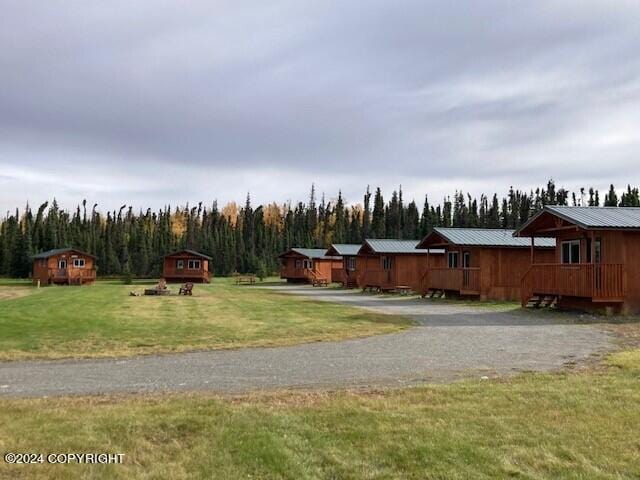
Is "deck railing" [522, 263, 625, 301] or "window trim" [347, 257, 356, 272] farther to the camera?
"window trim" [347, 257, 356, 272]

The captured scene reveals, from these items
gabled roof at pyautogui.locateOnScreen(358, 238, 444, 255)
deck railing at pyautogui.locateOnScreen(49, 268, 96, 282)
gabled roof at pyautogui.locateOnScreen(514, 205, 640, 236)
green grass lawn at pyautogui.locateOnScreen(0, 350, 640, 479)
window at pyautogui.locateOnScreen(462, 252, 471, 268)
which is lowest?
green grass lawn at pyautogui.locateOnScreen(0, 350, 640, 479)

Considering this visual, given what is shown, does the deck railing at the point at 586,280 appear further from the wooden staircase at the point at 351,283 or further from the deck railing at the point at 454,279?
the wooden staircase at the point at 351,283

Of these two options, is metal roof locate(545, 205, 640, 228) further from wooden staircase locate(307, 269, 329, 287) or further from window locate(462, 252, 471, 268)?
wooden staircase locate(307, 269, 329, 287)

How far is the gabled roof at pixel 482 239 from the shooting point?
1129 inches

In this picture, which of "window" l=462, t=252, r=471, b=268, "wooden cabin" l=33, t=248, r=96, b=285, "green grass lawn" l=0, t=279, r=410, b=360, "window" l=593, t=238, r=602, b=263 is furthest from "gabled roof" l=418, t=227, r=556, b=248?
"wooden cabin" l=33, t=248, r=96, b=285

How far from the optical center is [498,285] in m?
28.8

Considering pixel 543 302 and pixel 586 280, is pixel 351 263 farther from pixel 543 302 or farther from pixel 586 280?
pixel 586 280

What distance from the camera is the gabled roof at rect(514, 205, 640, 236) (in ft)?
64.7

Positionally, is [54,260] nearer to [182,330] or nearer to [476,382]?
[182,330]

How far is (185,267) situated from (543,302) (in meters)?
36.9

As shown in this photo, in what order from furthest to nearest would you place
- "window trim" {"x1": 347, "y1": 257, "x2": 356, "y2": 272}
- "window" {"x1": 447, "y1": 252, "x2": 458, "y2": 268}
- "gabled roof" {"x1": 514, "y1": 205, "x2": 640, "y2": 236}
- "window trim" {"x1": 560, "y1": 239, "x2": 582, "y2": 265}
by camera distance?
"window trim" {"x1": 347, "y1": 257, "x2": 356, "y2": 272} → "window" {"x1": 447, "y1": 252, "x2": 458, "y2": 268} → "window trim" {"x1": 560, "y1": 239, "x2": 582, "y2": 265} → "gabled roof" {"x1": 514, "y1": 205, "x2": 640, "y2": 236}

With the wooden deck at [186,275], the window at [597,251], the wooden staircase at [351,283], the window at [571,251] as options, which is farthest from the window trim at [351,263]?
the window at [597,251]

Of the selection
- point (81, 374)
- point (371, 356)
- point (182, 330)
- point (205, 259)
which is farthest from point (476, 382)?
point (205, 259)

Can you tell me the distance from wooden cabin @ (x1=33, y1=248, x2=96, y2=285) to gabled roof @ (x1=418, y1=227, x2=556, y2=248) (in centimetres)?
3403
